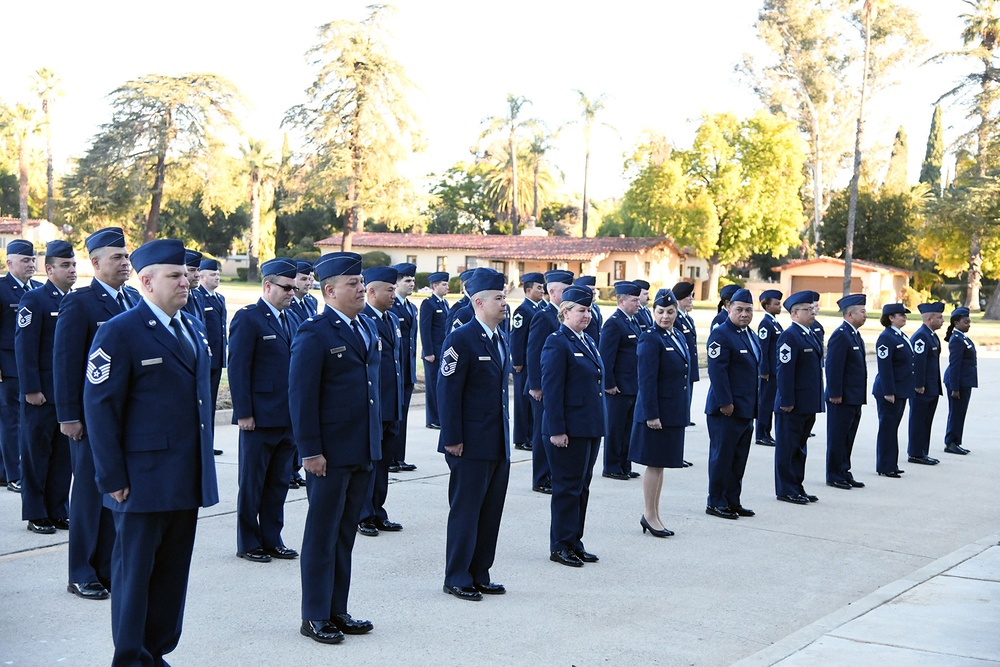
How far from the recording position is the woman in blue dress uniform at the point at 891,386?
11961mm

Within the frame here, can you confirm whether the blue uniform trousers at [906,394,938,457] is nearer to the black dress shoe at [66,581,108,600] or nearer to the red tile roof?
the black dress shoe at [66,581,108,600]

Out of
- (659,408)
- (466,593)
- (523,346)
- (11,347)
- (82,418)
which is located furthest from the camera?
(523,346)

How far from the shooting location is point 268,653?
5453 mm

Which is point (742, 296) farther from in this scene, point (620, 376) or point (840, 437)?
point (840, 437)

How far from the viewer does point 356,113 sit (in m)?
61.8

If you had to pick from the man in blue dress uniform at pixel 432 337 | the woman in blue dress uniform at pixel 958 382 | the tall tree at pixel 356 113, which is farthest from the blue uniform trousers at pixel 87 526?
the tall tree at pixel 356 113

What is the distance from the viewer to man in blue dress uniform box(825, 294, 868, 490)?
10.9m

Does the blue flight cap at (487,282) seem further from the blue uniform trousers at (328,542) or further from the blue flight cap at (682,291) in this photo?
the blue flight cap at (682,291)

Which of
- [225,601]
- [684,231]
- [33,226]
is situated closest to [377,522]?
[225,601]

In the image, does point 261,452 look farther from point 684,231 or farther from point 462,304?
point 684,231

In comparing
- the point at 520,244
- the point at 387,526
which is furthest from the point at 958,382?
the point at 520,244

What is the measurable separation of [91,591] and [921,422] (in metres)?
9.95

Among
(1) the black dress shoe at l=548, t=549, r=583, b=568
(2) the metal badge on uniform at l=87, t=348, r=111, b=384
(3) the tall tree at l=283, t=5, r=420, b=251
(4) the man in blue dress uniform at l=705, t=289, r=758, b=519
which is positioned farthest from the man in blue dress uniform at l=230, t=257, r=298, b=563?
(3) the tall tree at l=283, t=5, r=420, b=251

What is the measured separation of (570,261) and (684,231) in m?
7.88
